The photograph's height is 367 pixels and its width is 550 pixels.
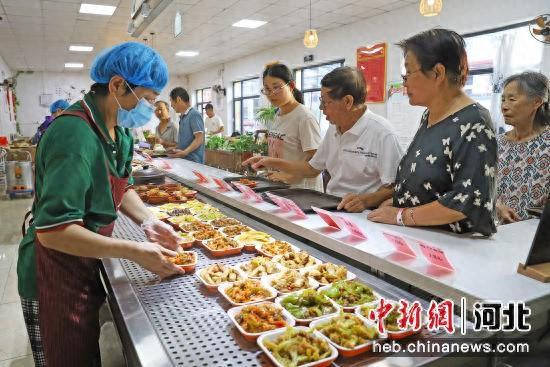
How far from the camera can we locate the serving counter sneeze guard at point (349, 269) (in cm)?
109

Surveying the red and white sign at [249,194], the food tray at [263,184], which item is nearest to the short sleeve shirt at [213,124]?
the food tray at [263,184]

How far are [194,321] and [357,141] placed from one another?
1499mm

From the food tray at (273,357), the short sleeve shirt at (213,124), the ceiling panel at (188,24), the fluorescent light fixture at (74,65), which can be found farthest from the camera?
the fluorescent light fixture at (74,65)

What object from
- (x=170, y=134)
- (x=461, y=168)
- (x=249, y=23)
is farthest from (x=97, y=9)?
(x=461, y=168)

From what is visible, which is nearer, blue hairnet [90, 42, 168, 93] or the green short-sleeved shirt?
the green short-sleeved shirt

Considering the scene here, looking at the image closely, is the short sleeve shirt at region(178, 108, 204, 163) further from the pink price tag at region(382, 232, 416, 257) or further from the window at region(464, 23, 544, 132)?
the pink price tag at region(382, 232, 416, 257)

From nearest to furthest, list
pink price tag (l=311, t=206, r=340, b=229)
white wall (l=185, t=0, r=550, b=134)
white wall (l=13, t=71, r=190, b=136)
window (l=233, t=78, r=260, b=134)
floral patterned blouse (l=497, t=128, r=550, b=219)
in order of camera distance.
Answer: pink price tag (l=311, t=206, r=340, b=229)
floral patterned blouse (l=497, t=128, r=550, b=219)
white wall (l=185, t=0, r=550, b=134)
window (l=233, t=78, r=260, b=134)
white wall (l=13, t=71, r=190, b=136)

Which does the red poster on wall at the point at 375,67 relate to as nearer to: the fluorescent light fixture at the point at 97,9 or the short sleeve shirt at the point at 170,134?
the short sleeve shirt at the point at 170,134

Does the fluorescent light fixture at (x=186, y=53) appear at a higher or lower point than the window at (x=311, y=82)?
higher

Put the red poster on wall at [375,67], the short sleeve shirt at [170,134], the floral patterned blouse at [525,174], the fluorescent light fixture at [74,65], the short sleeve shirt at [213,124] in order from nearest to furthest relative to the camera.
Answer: the floral patterned blouse at [525,174], the short sleeve shirt at [170,134], the red poster on wall at [375,67], the short sleeve shirt at [213,124], the fluorescent light fixture at [74,65]

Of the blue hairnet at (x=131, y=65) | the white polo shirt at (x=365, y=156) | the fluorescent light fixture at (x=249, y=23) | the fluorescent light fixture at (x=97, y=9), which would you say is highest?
the fluorescent light fixture at (x=249, y=23)

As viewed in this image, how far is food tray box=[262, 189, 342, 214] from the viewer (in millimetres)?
2043

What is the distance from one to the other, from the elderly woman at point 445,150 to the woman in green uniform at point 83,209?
1048 mm

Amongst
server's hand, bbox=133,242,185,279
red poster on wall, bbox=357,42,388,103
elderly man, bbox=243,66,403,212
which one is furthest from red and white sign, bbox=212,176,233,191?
red poster on wall, bbox=357,42,388,103
